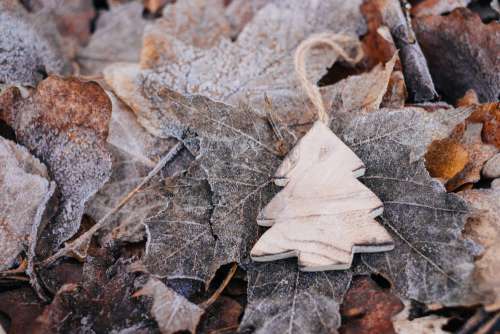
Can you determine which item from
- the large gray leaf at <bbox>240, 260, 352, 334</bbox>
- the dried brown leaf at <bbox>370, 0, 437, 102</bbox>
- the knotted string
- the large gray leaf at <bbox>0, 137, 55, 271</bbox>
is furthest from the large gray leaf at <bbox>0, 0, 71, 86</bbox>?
the dried brown leaf at <bbox>370, 0, 437, 102</bbox>

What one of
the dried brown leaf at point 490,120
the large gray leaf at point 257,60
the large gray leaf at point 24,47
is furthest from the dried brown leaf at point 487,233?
the large gray leaf at point 24,47

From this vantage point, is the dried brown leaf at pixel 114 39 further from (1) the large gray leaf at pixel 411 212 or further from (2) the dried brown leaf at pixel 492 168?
(2) the dried brown leaf at pixel 492 168

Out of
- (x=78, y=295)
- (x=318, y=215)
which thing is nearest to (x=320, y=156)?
(x=318, y=215)

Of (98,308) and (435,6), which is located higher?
(435,6)

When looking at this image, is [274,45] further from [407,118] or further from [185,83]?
[407,118]

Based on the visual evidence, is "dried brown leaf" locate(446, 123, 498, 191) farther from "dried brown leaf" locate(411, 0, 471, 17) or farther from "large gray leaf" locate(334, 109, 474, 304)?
"dried brown leaf" locate(411, 0, 471, 17)

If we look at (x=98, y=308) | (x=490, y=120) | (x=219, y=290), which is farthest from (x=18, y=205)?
(x=490, y=120)

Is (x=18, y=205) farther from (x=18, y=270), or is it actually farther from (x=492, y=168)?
(x=492, y=168)

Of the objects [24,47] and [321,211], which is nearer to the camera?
[321,211]
